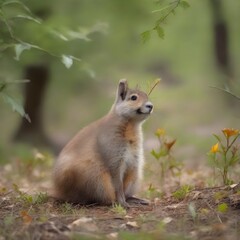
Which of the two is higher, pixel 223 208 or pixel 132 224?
pixel 223 208

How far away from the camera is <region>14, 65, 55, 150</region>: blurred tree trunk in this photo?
1384cm

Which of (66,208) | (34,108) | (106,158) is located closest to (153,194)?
(106,158)

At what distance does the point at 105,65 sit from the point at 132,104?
756 cm

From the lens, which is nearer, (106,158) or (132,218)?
(132,218)

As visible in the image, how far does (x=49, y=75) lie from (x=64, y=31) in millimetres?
5404

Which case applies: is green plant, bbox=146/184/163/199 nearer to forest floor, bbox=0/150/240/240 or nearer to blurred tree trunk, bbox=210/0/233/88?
forest floor, bbox=0/150/240/240

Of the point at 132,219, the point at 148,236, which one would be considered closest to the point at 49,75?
the point at 132,219

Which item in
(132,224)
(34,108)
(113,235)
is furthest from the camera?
(34,108)

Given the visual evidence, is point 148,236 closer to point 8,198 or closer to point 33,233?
point 33,233

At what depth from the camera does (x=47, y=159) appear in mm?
8961

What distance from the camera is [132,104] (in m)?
6.32

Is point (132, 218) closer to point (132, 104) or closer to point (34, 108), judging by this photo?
point (132, 104)

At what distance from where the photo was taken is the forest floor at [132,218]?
459 centimetres

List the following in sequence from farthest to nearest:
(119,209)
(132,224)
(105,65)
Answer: (105,65) < (119,209) < (132,224)
